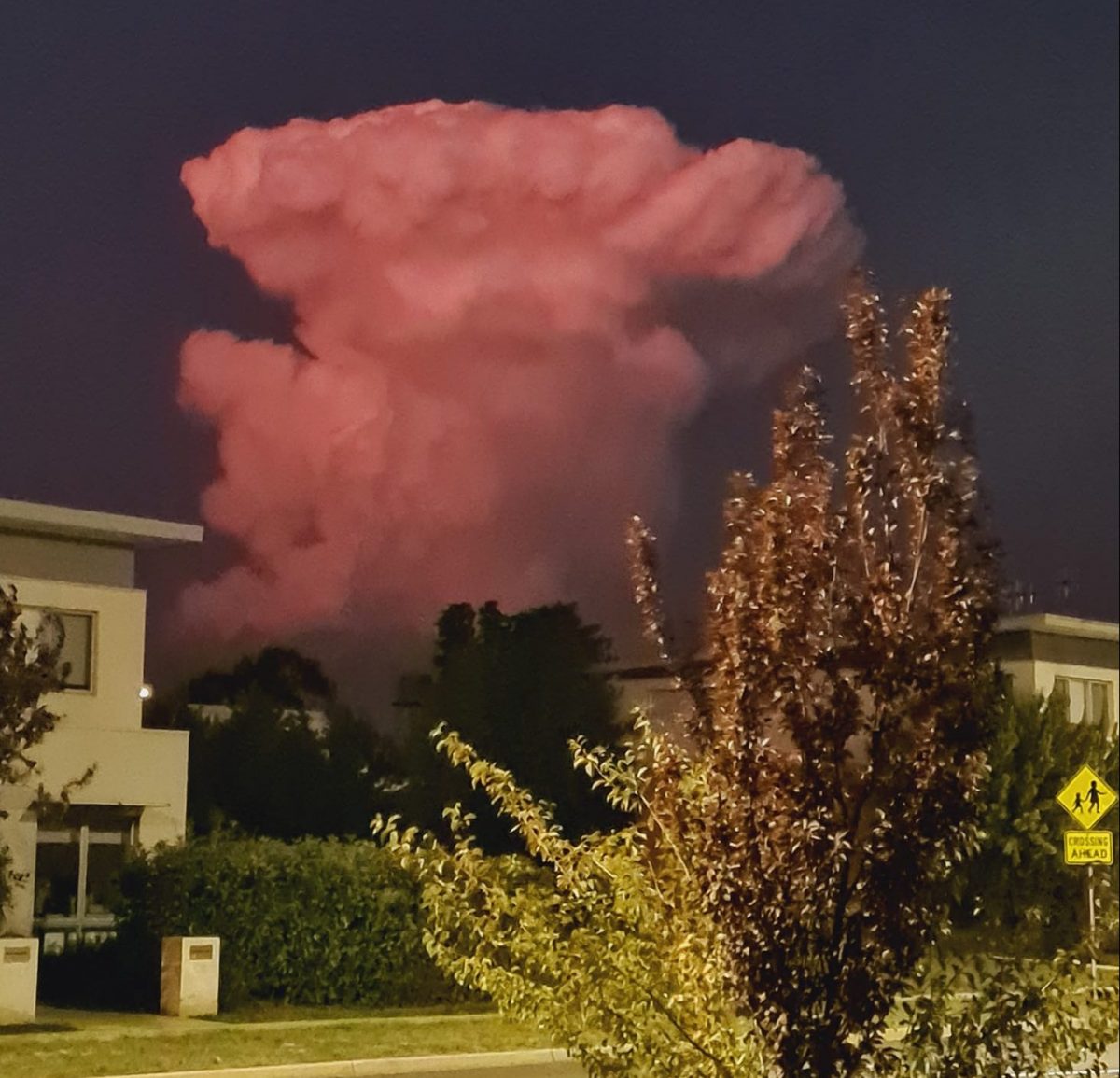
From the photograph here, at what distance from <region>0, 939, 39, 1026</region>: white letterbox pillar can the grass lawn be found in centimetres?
22

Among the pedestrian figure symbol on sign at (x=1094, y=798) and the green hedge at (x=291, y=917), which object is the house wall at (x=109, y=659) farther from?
the pedestrian figure symbol on sign at (x=1094, y=798)

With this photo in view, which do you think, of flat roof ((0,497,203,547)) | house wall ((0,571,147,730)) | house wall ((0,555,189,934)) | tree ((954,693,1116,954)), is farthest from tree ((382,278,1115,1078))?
tree ((954,693,1116,954))

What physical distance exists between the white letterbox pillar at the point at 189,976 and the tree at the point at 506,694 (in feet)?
13.1

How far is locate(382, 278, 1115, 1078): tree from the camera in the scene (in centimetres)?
514

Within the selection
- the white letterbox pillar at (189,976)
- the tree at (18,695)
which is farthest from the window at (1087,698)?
the tree at (18,695)

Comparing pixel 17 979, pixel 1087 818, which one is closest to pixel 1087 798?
pixel 1087 818

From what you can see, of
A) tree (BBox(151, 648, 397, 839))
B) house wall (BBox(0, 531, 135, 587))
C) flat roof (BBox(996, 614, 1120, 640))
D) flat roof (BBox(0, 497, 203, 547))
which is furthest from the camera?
flat roof (BBox(996, 614, 1120, 640))

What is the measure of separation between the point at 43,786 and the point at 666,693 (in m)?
12.5

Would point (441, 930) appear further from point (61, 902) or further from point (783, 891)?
point (61, 902)

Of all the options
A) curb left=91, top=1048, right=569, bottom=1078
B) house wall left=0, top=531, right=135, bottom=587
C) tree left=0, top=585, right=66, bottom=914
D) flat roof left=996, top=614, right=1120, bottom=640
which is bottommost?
curb left=91, top=1048, right=569, bottom=1078

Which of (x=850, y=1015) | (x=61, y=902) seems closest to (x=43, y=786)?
(x=61, y=902)

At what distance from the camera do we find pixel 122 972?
18016 mm

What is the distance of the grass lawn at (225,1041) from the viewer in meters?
13.9

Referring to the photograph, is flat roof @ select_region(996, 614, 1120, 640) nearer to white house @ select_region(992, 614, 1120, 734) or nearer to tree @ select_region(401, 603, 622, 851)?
white house @ select_region(992, 614, 1120, 734)
